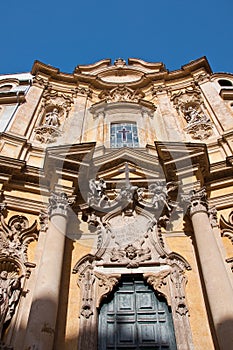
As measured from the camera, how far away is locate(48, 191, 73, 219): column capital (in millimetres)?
8812

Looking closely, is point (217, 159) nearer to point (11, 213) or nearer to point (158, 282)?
point (158, 282)

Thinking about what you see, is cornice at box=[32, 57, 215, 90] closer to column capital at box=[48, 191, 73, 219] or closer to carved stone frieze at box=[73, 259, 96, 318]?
column capital at box=[48, 191, 73, 219]

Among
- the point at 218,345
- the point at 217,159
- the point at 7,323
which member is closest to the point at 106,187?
the point at 217,159

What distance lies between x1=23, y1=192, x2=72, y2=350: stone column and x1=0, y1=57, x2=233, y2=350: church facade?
2 centimetres

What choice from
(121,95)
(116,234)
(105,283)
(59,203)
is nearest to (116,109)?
(121,95)

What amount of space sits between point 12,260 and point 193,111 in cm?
917

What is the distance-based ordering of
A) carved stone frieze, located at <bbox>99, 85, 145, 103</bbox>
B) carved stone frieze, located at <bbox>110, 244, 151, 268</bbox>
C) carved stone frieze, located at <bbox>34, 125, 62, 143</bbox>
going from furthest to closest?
carved stone frieze, located at <bbox>99, 85, 145, 103</bbox> → carved stone frieze, located at <bbox>34, 125, 62, 143</bbox> → carved stone frieze, located at <bbox>110, 244, 151, 268</bbox>

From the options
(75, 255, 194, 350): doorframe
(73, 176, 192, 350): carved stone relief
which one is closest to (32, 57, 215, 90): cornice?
(73, 176, 192, 350): carved stone relief

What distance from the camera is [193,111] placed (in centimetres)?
1418

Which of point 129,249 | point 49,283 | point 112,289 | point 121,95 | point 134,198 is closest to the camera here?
point 49,283

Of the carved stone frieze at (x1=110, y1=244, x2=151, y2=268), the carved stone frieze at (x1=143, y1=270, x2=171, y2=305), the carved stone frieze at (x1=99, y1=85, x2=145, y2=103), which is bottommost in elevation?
the carved stone frieze at (x1=143, y1=270, x2=171, y2=305)

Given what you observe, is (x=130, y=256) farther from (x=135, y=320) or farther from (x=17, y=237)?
(x=17, y=237)

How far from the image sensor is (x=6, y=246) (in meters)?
8.38

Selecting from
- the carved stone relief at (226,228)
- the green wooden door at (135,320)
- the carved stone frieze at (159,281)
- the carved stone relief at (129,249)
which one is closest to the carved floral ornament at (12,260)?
the carved stone relief at (129,249)
